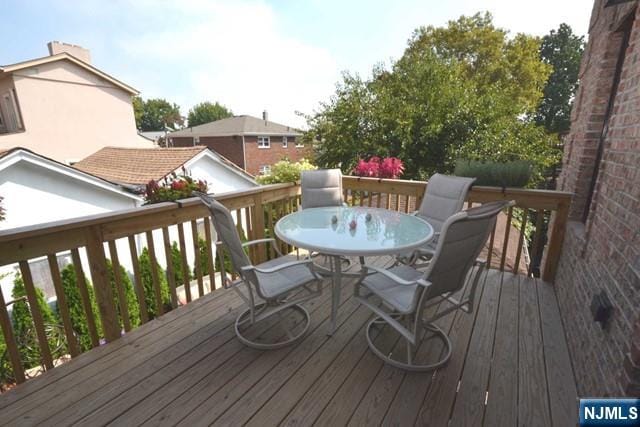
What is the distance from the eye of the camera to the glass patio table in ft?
6.43

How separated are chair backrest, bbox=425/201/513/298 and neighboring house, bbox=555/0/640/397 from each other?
0.60m

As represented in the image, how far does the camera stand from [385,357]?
1927mm

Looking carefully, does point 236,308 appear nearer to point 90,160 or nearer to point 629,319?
point 629,319

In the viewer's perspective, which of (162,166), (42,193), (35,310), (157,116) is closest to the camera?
(35,310)

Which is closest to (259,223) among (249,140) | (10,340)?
(10,340)

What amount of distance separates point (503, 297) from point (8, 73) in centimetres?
1539

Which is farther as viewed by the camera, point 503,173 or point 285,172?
point 285,172

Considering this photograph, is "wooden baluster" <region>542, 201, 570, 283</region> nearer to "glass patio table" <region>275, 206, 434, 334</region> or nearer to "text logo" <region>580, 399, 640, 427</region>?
"glass patio table" <region>275, 206, 434, 334</region>

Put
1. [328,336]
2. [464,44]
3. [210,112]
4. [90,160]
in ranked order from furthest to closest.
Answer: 1. [210,112]
2. [464,44]
3. [90,160]
4. [328,336]

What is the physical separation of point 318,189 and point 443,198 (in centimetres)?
134

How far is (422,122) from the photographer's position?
941 cm

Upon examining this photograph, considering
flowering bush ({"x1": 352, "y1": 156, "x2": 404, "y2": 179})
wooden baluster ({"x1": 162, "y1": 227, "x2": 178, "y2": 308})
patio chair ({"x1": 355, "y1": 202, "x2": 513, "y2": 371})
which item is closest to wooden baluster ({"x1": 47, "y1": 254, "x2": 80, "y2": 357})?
wooden baluster ({"x1": 162, "y1": 227, "x2": 178, "y2": 308})

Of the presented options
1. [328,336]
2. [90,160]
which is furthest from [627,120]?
[90,160]

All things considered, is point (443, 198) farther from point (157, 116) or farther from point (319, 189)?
point (157, 116)
